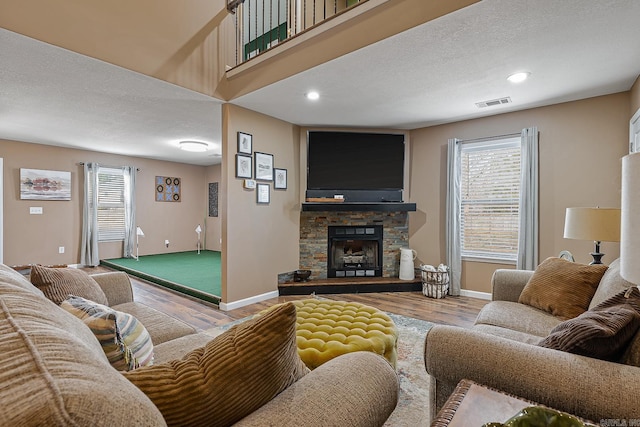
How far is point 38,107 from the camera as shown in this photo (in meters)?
3.80

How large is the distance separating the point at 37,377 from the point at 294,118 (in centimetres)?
417

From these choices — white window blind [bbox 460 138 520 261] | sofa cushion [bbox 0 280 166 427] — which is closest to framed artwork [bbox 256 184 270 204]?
white window blind [bbox 460 138 520 261]

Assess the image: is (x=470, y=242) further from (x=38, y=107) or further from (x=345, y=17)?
(x=38, y=107)

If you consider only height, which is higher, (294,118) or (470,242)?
(294,118)

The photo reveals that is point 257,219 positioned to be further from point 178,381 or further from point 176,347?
point 178,381

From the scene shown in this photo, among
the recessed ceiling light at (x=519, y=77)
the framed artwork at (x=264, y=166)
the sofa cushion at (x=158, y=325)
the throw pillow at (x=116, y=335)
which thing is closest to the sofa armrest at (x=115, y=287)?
the sofa cushion at (x=158, y=325)

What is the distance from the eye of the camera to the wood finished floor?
11.1 ft

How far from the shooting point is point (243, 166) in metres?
3.84

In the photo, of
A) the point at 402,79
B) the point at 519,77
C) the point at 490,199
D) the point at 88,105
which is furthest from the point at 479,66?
the point at 88,105

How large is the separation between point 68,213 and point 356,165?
18.7 ft

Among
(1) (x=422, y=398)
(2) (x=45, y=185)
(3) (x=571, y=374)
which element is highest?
(2) (x=45, y=185)

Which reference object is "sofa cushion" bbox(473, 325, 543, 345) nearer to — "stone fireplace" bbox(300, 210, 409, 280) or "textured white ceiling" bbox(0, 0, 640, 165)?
"textured white ceiling" bbox(0, 0, 640, 165)

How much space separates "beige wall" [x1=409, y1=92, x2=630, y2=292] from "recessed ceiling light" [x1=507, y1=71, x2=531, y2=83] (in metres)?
1.07

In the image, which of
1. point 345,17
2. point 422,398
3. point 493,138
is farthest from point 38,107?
point 493,138
